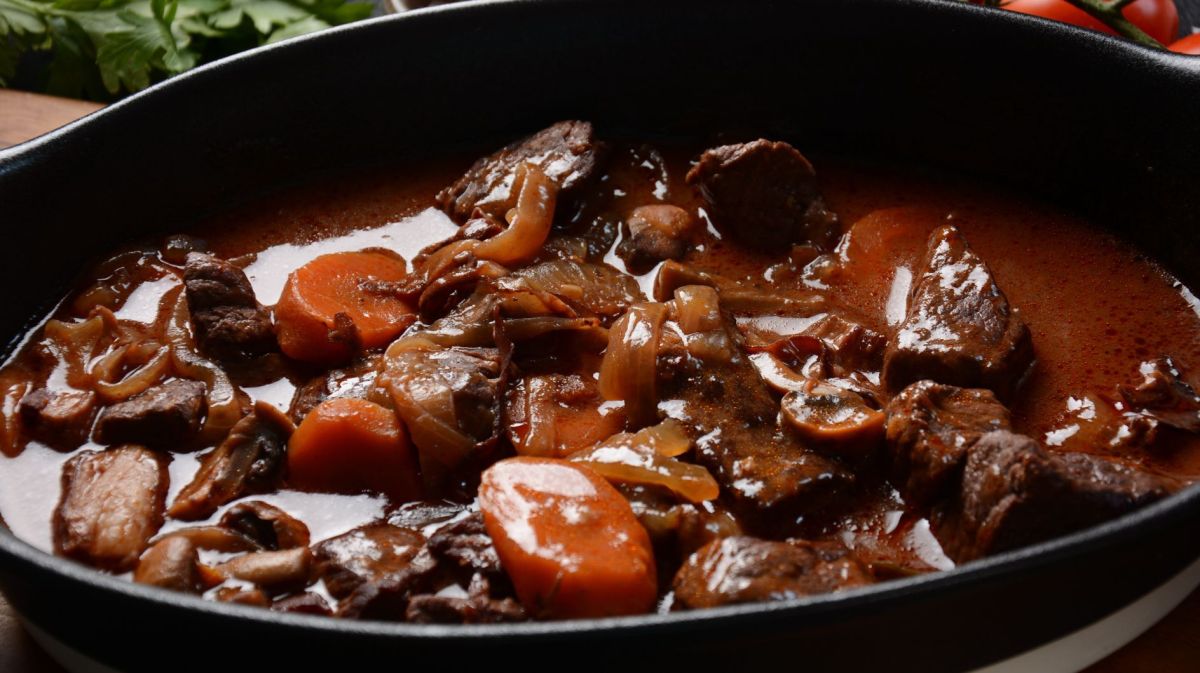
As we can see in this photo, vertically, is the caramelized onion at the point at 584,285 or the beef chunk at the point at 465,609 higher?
the caramelized onion at the point at 584,285

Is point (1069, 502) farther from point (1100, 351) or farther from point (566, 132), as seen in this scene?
point (566, 132)

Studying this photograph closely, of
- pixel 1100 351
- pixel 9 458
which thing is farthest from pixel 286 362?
pixel 1100 351

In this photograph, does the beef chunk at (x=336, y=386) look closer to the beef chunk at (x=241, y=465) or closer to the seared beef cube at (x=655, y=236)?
the beef chunk at (x=241, y=465)

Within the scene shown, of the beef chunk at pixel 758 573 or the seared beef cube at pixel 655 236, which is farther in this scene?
the seared beef cube at pixel 655 236

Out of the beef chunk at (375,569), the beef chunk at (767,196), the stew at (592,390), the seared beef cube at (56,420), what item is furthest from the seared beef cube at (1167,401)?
the seared beef cube at (56,420)

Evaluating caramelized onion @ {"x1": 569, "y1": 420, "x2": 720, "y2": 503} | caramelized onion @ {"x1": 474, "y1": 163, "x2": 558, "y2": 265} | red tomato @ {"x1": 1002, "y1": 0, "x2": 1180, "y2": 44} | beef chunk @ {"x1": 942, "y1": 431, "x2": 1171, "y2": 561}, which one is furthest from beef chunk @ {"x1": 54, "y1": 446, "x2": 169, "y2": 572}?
red tomato @ {"x1": 1002, "y1": 0, "x2": 1180, "y2": 44}
